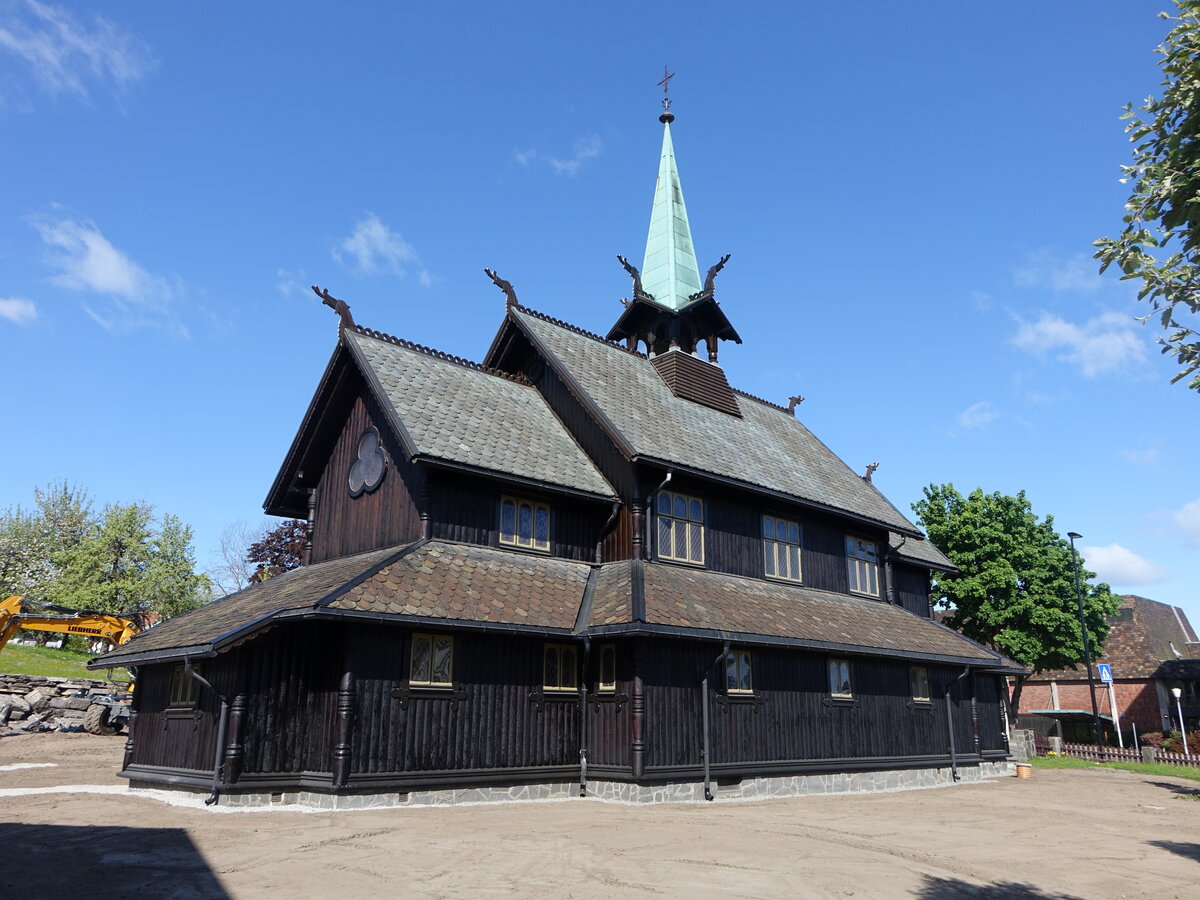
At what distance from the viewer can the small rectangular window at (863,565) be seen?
2614cm

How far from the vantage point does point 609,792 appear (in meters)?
16.8

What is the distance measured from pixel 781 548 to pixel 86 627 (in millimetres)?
25965

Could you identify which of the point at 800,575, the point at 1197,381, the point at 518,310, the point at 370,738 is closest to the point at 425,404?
the point at 518,310

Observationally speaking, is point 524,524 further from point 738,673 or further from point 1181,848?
point 1181,848

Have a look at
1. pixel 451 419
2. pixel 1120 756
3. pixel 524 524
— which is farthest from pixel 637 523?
pixel 1120 756

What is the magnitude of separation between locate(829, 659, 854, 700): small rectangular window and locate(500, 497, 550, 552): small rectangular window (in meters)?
7.68

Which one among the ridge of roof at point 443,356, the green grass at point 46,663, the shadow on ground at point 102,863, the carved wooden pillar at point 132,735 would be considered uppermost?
the ridge of roof at point 443,356

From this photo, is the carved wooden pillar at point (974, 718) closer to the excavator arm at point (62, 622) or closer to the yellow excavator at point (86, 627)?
the yellow excavator at point (86, 627)

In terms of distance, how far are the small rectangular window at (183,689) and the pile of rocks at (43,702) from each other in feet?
53.6

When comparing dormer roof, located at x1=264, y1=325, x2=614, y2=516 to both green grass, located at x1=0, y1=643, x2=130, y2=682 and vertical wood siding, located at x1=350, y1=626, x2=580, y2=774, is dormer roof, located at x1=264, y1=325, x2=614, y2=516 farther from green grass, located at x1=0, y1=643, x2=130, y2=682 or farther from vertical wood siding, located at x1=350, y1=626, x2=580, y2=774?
green grass, located at x1=0, y1=643, x2=130, y2=682

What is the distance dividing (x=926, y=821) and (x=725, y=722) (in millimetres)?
4355

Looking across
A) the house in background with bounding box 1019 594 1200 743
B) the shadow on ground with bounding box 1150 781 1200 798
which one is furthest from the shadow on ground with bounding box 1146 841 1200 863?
the house in background with bounding box 1019 594 1200 743

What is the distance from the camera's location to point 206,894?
8.19 m

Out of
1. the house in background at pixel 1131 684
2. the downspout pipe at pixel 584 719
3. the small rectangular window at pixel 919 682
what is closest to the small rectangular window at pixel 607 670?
the downspout pipe at pixel 584 719
